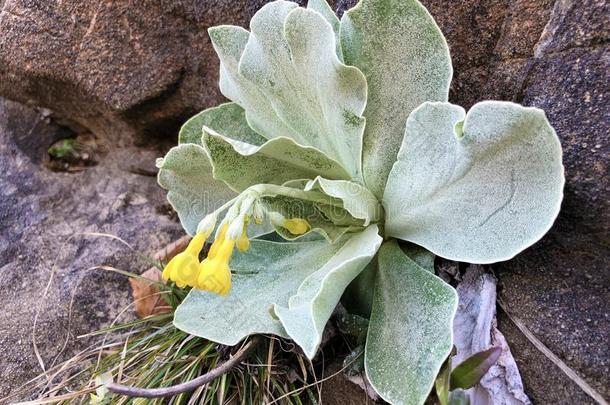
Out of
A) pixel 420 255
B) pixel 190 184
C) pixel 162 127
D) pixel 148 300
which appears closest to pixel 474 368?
pixel 420 255

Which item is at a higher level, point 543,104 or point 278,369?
point 543,104

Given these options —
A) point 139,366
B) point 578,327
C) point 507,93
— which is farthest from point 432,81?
point 139,366

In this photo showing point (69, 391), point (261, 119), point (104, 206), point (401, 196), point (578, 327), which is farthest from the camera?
point (104, 206)

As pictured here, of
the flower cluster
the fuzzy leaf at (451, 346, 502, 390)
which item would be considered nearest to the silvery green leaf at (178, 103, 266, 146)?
the flower cluster

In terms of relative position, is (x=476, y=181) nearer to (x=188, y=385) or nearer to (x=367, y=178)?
(x=367, y=178)

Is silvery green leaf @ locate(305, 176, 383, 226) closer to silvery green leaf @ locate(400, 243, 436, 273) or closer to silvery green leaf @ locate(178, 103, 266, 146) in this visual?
silvery green leaf @ locate(400, 243, 436, 273)

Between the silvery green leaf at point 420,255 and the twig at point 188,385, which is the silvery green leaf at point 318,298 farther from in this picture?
the twig at point 188,385

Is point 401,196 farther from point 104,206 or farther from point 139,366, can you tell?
point 104,206

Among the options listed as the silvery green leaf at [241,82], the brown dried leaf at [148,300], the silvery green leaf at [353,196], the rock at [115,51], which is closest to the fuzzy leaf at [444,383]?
the silvery green leaf at [353,196]
